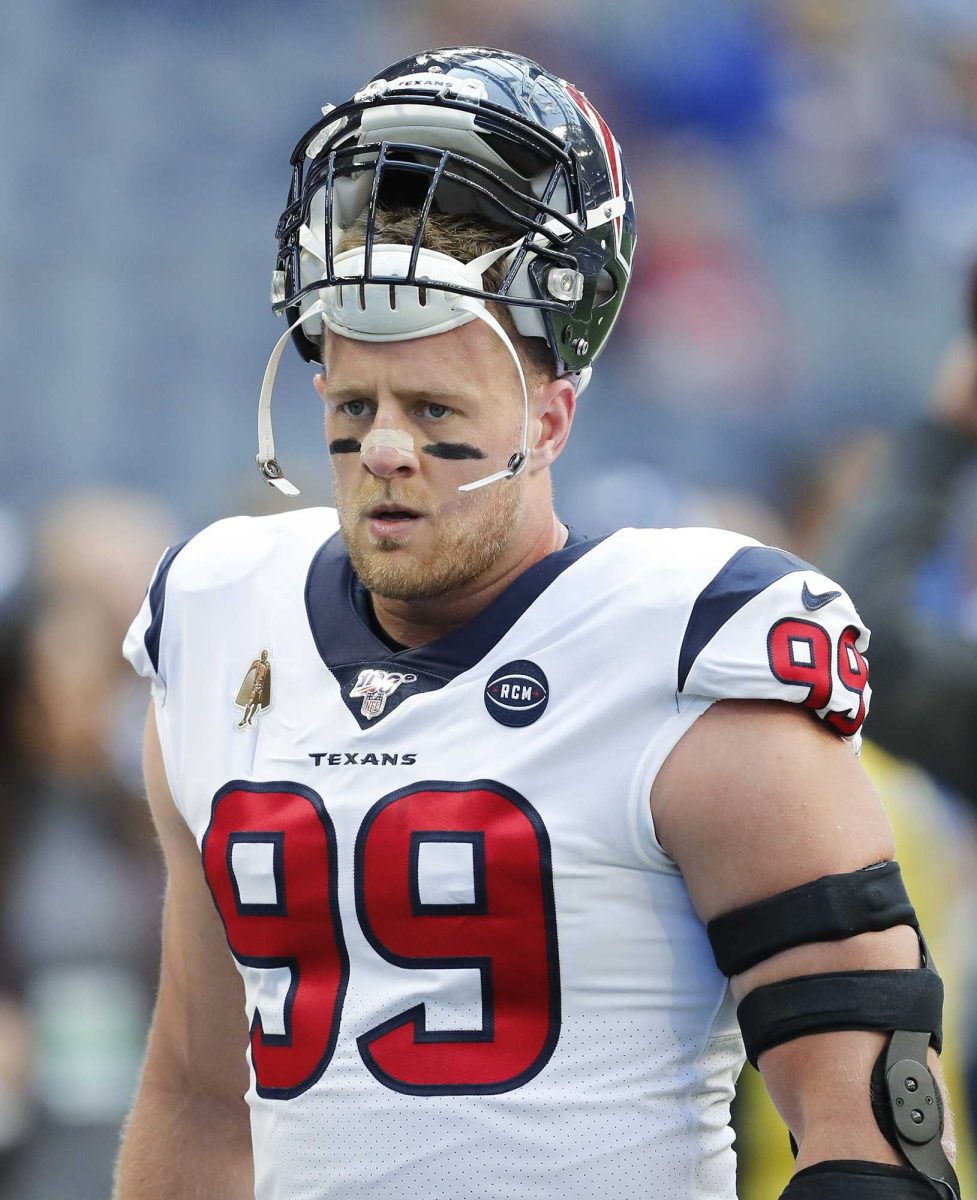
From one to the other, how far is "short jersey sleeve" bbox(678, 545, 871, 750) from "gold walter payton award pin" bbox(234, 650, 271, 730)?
1.76ft

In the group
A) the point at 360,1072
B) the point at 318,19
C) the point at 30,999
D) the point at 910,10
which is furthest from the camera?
the point at 910,10

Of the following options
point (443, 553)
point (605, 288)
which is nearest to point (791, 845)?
point (443, 553)

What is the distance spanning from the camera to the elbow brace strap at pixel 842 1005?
1.70m

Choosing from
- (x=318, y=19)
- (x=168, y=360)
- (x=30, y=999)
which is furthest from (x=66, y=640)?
(x=318, y=19)

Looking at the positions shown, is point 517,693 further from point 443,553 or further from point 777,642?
point 777,642

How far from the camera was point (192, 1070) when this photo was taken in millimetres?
2246

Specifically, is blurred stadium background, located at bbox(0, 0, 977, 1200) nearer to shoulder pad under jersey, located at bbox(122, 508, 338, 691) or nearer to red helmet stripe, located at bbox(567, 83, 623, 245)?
shoulder pad under jersey, located at bbox(122, 508, 338, 691)

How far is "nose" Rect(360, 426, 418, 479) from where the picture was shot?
6.27 feet

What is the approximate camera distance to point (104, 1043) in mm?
4363

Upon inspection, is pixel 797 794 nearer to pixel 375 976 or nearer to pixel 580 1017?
pixel 580 1017

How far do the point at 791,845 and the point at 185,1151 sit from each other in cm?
97

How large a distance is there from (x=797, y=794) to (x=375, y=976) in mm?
507

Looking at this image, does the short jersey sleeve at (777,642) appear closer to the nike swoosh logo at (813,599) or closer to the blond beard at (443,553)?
the nike swoosh logo at (813,599)

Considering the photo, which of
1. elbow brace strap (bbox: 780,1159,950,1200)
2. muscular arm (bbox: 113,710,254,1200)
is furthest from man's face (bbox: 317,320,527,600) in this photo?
elbow brace strap (bbox: 780,1159,950,1200)
